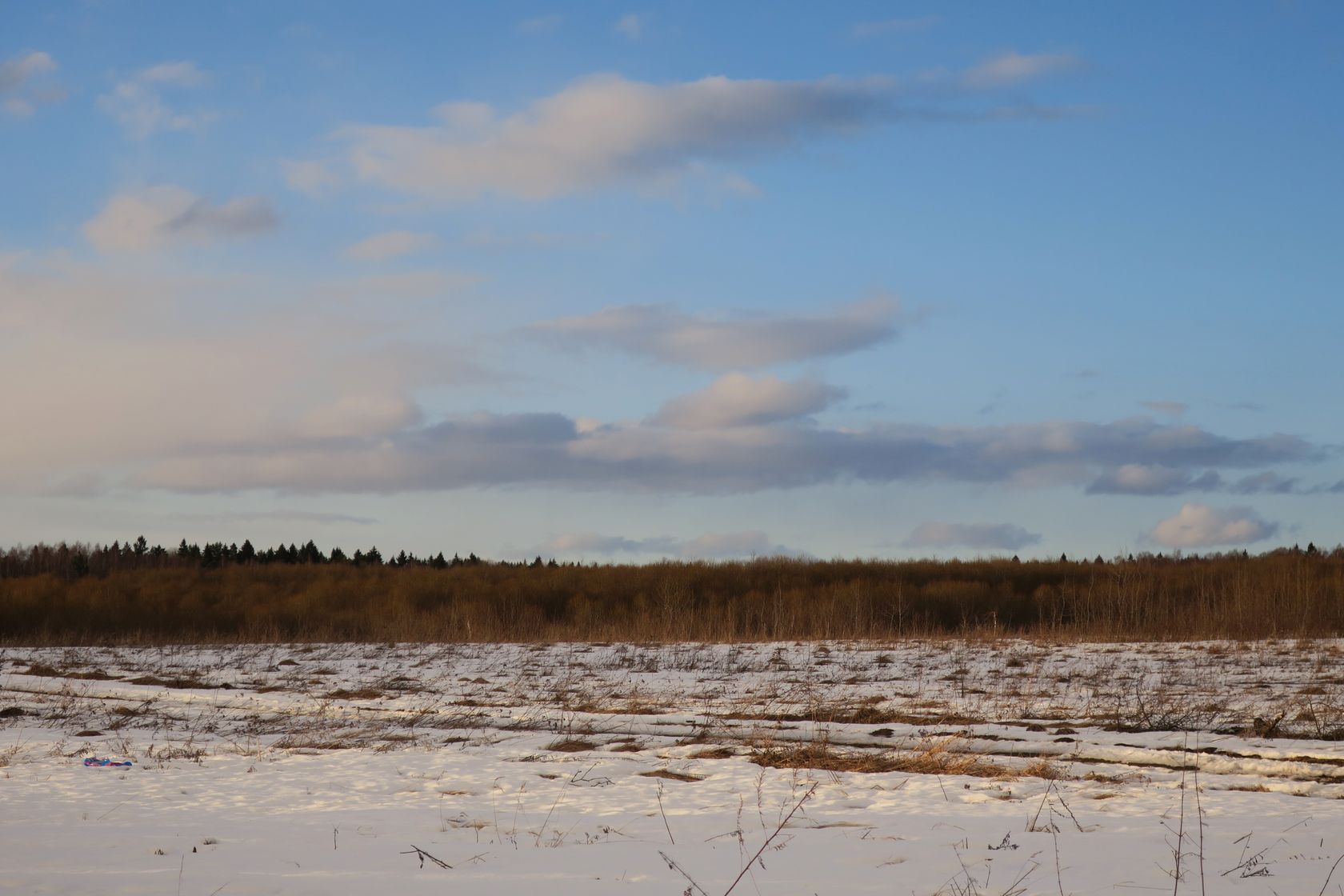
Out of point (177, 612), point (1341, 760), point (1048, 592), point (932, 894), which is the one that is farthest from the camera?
point (177, 612)

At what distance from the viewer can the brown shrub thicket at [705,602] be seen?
1037 inches

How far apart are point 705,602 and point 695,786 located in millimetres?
30226

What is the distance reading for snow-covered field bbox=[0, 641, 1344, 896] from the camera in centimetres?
563

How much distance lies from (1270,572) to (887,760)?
89.8ft

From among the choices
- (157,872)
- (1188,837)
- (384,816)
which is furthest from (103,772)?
(1188,837)

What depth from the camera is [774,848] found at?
6180 millimetres

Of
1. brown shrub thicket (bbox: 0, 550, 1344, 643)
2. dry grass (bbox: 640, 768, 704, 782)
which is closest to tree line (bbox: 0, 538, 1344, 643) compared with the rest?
brown shrub thicket (bbox: 0, 550, 1344, 643)

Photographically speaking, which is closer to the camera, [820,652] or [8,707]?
[8,707]

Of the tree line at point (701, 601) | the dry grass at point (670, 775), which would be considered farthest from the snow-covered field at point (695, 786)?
the tree line at point (701, 601)

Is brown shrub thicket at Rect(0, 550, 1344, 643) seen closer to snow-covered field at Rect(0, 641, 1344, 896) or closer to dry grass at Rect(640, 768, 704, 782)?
snow-covered field at Rect(0, 641, 1344, 896)

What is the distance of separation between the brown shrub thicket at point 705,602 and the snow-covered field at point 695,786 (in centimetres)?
960

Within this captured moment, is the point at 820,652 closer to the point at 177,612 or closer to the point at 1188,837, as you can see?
the point at 1188,837

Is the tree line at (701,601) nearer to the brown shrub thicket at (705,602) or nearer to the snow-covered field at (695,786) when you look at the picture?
the brown shrub thicket at (705,602)

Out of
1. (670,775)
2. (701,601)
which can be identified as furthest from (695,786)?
(701,601)
